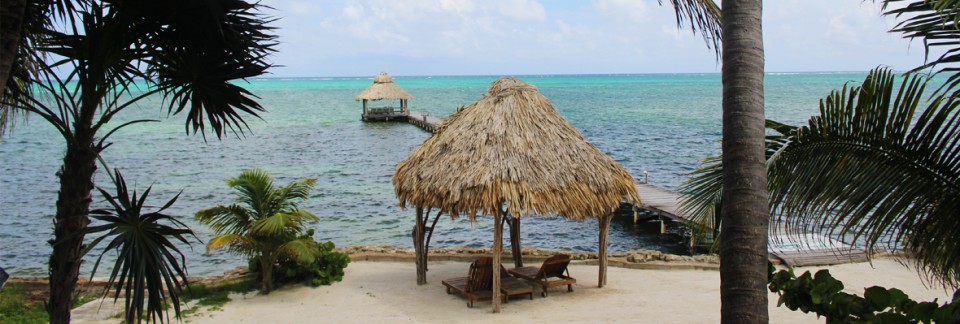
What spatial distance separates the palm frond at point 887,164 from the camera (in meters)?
4.11

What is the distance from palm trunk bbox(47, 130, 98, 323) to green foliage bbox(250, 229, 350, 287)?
5.88 metres

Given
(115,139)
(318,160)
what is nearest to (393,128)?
(318,160)

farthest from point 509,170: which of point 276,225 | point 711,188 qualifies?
point 711,188

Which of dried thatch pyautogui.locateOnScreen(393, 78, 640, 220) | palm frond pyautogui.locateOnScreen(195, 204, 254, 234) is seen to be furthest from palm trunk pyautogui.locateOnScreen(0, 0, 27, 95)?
palm frond pyautogui.locateOnScreen(195, 204, 254, 234)

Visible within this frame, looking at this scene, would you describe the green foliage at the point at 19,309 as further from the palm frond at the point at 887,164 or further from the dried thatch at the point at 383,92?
the dried thatch at the point at 383,92

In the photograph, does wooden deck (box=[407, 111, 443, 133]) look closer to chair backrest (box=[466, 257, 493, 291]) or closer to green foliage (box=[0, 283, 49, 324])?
green foliage (box=[0, 283, 49, 324])

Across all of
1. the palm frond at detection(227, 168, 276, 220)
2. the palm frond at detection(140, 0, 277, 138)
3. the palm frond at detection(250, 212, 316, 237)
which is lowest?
the palm frond at detection(250, 212, 316, 237)

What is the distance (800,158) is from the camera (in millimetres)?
4746

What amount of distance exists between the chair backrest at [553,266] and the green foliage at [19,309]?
6.87 metres

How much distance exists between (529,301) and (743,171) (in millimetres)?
7968

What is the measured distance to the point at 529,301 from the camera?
1103 cm

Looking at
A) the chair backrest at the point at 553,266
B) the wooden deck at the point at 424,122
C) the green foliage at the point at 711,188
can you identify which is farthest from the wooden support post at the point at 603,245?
the wooden deck at the point at 424,122

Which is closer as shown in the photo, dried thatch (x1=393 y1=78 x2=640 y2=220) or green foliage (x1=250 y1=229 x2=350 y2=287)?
dried thatch (x1=393 y1=78 x2=640 y2=220)

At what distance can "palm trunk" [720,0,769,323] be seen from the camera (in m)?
3.29
